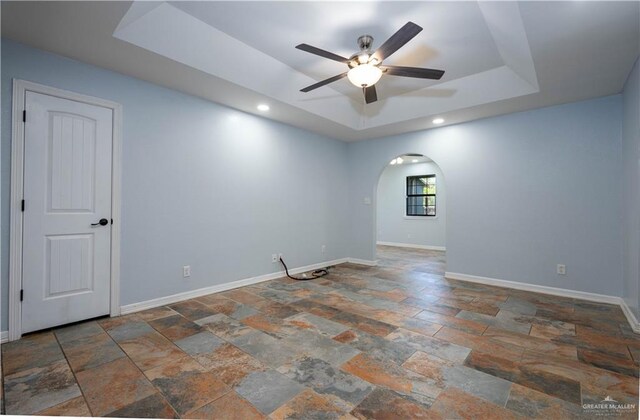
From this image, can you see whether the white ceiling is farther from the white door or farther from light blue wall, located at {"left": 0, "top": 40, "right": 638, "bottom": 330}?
the white door

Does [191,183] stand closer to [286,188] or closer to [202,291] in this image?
[202,291]

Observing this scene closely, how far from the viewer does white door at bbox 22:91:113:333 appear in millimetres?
2541

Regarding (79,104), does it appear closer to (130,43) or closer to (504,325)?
(130,43)

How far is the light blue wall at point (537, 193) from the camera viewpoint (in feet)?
11.7

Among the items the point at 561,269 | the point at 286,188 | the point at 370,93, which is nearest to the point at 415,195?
the point at 561,269

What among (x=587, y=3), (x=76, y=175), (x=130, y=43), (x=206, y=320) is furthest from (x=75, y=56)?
(x=587, y=3)

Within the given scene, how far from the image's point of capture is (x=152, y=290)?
10.7 feet

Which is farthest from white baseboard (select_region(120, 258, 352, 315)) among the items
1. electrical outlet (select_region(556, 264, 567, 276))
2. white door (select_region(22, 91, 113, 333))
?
electrical outlet (select_region(556, 264, 567, 276))

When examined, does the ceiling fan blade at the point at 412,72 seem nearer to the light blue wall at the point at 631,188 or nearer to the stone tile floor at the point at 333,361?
the light blue wall at the point at 631,188

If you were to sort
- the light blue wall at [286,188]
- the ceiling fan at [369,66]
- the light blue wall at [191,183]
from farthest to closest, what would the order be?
the light blue wall at [286,188]
the light blue wall at [191,183]
the ceiling fan at [369,66]

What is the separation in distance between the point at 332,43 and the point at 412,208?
21.6 ft

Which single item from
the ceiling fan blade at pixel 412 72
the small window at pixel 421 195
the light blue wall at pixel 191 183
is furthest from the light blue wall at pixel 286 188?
the small window at pixel 421 195

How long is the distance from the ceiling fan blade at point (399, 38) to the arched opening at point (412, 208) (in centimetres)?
542

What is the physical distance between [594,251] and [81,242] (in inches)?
231
